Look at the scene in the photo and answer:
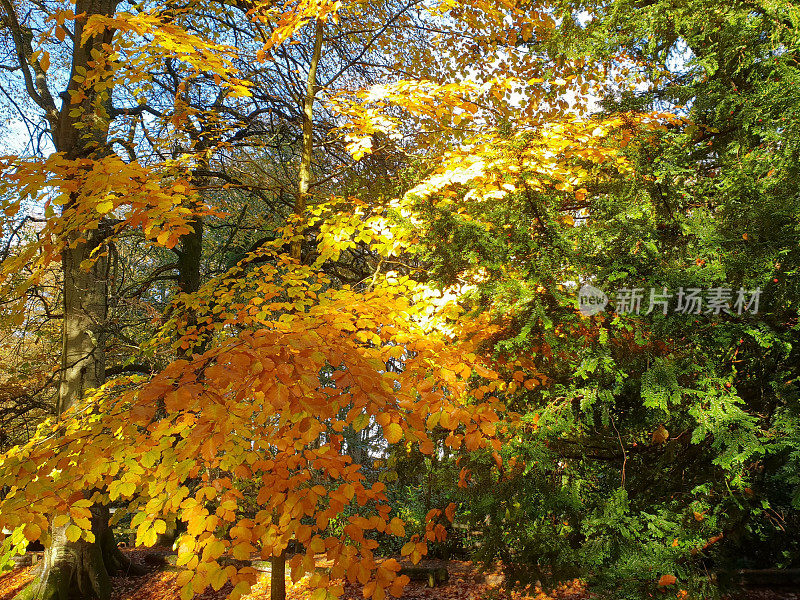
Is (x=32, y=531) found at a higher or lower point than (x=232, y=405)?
lower

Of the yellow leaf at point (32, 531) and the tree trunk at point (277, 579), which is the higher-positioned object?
the yellow leaf at point (32, 531)

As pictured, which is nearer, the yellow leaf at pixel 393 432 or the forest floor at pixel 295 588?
the yellow leaf at pixel 393 432

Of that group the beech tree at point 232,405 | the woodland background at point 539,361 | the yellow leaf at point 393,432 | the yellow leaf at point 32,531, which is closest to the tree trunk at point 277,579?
the woodland background at point 539,361

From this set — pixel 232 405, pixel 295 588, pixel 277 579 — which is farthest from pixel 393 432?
pixel 295 588

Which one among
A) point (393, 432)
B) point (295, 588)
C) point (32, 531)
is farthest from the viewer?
point (295, 588)

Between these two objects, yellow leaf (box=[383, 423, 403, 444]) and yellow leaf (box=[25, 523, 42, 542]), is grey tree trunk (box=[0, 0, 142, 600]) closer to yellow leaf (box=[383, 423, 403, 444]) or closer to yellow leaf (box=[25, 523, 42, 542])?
yellow leaf (box=[25, 523, 42, 542])

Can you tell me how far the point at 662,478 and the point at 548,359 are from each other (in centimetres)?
105

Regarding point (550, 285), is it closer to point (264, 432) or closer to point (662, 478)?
point (662, 478)

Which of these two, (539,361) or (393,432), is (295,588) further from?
(393,432)

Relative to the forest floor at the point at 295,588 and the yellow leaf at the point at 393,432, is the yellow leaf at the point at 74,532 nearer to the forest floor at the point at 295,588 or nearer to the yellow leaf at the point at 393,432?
the yellow leaf at the point at 393,432

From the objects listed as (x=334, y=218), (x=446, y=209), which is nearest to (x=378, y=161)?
(x=334, y=218)

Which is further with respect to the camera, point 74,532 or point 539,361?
point 539,361

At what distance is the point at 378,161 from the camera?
23.4 feet

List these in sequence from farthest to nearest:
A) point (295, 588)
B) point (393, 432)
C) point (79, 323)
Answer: point (295, 588), point (79, 323), point (393, 432)
